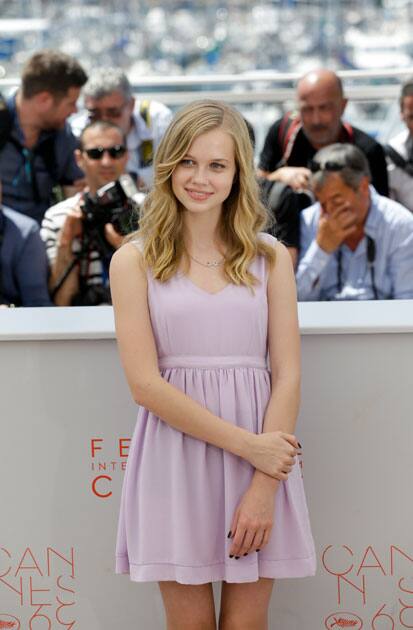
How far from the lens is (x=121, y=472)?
7.54ft

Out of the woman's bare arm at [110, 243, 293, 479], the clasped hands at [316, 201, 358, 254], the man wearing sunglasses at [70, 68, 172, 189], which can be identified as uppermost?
the man wearing sunglasses at [70, 68, 172, 189]

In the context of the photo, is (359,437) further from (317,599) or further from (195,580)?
(195,580)

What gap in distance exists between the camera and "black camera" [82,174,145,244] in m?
4.18

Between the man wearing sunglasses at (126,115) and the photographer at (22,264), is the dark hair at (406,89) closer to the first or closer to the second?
the man wearing sunglasses at (126,115)

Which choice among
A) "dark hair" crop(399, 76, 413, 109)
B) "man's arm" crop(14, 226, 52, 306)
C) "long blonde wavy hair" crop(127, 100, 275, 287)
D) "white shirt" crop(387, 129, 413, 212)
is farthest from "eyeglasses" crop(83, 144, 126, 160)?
"long blonde wavy hair" crop(127, 100, 275, 287)

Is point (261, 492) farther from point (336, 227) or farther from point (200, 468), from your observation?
point (336, 227)

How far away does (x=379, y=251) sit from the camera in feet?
13.5

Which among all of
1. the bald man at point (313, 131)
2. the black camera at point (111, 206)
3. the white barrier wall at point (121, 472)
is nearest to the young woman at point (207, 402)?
the white barrier wall at point (121, 472)

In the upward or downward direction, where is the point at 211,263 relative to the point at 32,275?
downward

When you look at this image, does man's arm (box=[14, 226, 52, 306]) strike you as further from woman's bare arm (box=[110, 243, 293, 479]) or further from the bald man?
woman's bare arm (box=[110, 243, 293, 479])

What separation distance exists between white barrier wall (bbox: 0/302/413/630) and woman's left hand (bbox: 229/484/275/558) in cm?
41

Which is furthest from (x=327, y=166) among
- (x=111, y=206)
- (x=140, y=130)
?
(x=140, y=130)

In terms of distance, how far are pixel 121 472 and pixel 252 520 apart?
495 mm

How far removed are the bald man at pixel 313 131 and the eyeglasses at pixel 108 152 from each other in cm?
65
